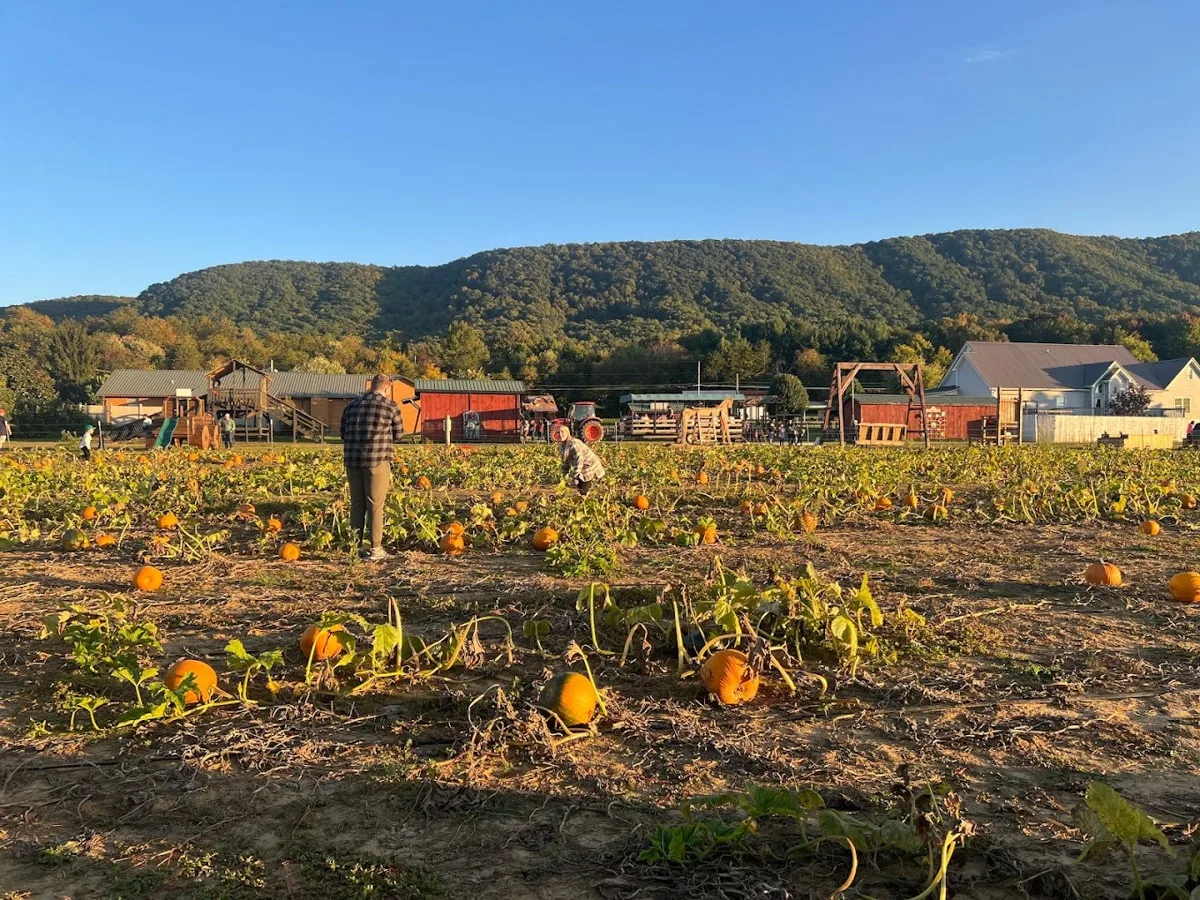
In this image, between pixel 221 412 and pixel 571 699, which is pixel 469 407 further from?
pixel 571 699

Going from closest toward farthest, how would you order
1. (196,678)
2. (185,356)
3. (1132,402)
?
(196,678), (1132,402), (185,356)

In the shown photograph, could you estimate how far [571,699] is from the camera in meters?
2.80

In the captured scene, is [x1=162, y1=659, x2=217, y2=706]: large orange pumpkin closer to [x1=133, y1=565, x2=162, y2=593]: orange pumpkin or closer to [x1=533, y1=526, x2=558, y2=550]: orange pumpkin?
[x1=133, y1=565, x2=162, y2=593]: orange pumpkin

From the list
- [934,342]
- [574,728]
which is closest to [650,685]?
[574,728]

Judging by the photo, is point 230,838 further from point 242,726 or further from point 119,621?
point 119,621

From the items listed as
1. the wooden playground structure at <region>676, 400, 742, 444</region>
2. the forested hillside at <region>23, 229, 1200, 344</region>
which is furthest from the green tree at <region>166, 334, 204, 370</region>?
the wooden playground structure at <region>676, 400, 742, 444</region>

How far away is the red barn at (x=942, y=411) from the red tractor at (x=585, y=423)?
16.3 meters

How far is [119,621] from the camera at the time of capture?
12.6 ft

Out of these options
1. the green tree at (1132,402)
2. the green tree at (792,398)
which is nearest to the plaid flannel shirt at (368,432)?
the green tree at (792,398)

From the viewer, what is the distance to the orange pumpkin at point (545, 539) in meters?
6.35

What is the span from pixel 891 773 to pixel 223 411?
38275 mm

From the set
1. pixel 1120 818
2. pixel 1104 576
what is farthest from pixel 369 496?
pixel 1120 818

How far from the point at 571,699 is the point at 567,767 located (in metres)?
0.27

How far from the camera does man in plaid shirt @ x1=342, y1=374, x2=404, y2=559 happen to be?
6551 millimetres
